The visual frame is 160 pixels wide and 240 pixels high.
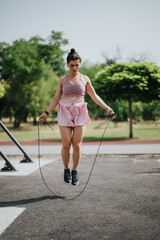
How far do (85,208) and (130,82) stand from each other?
11488 millimetres

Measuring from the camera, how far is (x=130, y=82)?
562 inches

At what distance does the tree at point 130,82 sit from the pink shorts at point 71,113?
398 inches

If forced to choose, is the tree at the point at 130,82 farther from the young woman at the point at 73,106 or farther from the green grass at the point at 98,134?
the young woman at the point at 73,106

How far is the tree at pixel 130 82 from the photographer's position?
556 inches

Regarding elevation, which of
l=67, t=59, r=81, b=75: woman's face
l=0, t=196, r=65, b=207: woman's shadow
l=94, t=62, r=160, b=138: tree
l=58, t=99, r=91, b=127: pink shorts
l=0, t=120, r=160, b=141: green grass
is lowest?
l=0, t=120, r=160, b=141: green grass

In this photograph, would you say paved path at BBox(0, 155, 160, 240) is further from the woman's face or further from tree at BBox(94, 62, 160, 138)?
tree at BBox(94, 62, 160, 138)

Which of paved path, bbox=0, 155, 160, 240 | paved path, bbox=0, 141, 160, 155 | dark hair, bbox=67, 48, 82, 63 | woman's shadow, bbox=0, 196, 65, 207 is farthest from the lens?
paved path, bbox=0, 141, 160, 155

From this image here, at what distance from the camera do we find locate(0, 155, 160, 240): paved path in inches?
109

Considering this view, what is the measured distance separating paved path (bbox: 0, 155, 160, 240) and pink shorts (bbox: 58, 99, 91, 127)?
113 cm

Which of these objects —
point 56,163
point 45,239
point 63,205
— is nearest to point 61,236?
point 45,239

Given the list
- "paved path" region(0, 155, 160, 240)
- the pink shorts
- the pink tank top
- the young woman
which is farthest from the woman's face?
"paved path" region(0, 155, 160, 240)

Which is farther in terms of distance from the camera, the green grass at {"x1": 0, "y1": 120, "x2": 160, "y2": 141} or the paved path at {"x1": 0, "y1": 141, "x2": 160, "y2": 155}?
the green grass at {"x1": 0, "y1": 120, "x2": 160, "y2": 141}

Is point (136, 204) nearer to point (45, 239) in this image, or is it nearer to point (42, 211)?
point (42, 211)

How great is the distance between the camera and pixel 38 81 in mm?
32375
